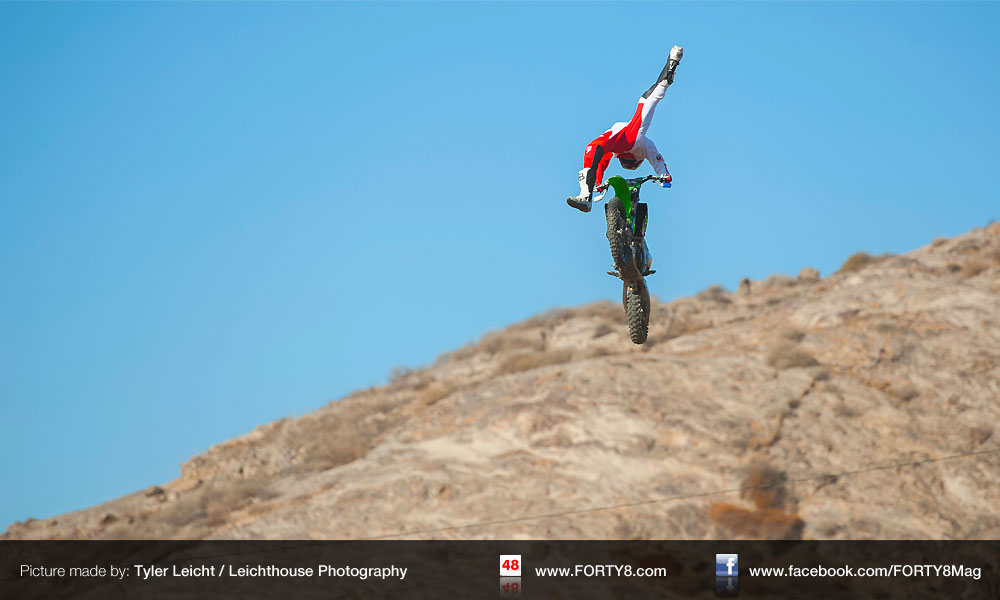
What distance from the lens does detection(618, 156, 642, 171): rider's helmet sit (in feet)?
64.6

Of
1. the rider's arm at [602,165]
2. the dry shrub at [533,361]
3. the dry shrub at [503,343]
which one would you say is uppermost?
the dry shrub at [503,343]

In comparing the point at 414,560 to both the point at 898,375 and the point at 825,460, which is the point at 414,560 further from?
the point at 898,375

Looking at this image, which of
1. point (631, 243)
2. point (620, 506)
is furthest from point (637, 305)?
point (620, 506)

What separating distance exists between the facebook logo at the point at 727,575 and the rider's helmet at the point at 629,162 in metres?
18.5

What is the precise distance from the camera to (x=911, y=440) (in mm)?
39281

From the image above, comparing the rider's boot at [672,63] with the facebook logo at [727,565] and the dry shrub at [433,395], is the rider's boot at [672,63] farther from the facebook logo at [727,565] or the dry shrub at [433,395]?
the dry shrub at [433,395]

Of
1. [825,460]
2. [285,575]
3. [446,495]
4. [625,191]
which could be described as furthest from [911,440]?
[625,191]

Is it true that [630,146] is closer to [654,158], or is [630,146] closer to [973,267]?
[654,158]

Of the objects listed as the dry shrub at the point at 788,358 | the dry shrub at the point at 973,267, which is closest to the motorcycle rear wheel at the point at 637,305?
the dry shrub at the point at 788,358

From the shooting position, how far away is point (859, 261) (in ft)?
193

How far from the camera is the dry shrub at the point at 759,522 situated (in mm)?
36125

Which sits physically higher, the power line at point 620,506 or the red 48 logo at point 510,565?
the power line at point 620,506

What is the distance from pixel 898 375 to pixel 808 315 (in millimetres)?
6302

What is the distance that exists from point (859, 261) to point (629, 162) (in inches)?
1664
